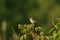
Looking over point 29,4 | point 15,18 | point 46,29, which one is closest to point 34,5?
point 29,4

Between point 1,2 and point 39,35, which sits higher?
point 1,2

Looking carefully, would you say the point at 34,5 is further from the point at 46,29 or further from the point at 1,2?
the point at 46,29

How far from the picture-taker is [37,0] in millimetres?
12883

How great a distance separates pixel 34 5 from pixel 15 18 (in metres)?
1.32

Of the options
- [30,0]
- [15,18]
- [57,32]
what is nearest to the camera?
[57,32]

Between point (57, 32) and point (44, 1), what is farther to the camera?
point (44, 1)

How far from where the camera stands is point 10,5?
42.7 feet

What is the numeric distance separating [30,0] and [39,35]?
31.0 ft

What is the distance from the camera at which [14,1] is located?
12.9m

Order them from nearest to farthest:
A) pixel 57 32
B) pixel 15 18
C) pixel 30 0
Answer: pixel 57 32 → pixel 15 18 → pixel 30 0

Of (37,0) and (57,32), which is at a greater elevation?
(37,0)

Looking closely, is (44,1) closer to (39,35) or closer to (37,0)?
(37,0)

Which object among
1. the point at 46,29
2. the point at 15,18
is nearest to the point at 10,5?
the point at 15,18

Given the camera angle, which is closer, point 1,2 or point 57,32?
point 57,32
